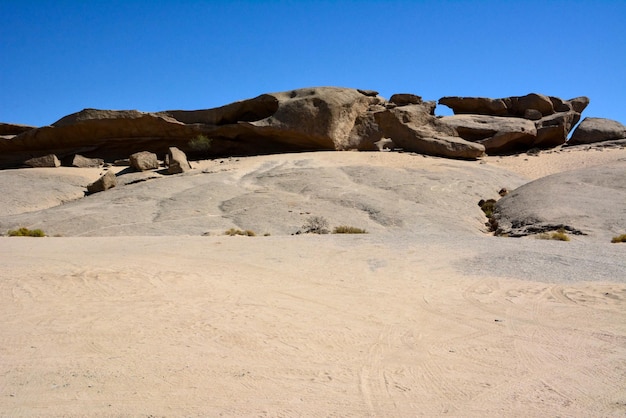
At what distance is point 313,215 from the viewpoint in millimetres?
19391

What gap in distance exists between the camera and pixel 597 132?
38.8m

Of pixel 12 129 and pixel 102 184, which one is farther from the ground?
pixel 12 129

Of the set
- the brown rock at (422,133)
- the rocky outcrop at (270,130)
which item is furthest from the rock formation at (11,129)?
the brown rock at (422,133)

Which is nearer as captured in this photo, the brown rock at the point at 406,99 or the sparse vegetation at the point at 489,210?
the sparse vegetation at the point at 489,210

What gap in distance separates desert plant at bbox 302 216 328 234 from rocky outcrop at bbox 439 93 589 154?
751 inches

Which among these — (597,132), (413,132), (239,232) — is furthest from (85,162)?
(597,132)

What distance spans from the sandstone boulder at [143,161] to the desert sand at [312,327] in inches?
617

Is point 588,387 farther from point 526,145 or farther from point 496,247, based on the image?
point 526,145

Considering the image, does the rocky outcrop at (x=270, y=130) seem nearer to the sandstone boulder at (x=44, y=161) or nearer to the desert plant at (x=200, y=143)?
the desert plant at (x=200, y=143)

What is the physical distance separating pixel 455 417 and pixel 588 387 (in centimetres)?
136

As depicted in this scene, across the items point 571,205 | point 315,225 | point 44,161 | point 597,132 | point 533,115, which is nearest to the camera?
point 315,225

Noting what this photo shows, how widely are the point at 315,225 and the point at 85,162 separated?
1954 cm

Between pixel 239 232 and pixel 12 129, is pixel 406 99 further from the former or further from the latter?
pixel 12 129

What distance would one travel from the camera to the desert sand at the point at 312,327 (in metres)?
4.57
